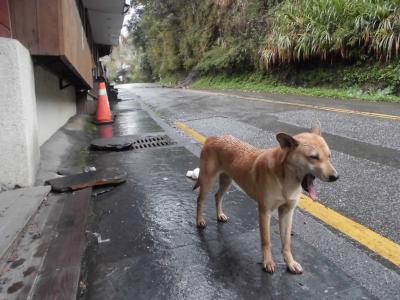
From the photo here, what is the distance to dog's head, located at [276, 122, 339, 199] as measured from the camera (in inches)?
88.7

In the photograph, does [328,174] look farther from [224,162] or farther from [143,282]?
[143,282]

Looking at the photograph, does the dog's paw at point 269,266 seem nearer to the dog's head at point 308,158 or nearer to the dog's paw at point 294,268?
the dog's paw at point 294,268

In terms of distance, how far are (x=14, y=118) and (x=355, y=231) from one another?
3.23 meters

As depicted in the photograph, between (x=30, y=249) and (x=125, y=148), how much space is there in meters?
3.60

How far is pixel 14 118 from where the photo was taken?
12.2 feet

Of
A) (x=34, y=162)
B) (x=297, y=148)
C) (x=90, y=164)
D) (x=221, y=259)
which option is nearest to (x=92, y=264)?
(x=221, y=259)

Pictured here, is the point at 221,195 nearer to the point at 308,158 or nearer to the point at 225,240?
the point at 225,240

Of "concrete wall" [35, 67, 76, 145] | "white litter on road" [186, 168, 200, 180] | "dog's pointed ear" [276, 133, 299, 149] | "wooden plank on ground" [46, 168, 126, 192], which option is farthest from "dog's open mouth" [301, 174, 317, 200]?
"concrete wall" [35, 67, 76, 145]

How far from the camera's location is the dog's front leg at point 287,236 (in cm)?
258

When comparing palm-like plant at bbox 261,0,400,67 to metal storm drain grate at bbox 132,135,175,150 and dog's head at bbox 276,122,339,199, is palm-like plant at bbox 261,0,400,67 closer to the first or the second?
metal storm drain grate at bbox 132,135,175,150

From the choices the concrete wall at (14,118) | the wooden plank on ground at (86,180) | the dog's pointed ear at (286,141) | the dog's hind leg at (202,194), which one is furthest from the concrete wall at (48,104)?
the dog's pointed ear at (286,141)

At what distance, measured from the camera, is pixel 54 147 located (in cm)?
568

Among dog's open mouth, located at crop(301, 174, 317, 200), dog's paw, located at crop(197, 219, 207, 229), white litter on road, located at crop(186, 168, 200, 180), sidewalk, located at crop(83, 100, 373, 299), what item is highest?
dog's open mouth, located at crop(301, 174, 317, 200)

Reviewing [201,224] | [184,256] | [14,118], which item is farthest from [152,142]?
[184,256]
